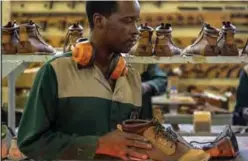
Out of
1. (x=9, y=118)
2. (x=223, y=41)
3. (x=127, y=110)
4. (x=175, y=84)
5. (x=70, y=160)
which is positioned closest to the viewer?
(x=70, y=160)

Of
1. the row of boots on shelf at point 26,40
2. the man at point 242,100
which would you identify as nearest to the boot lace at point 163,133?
the row of boots on shelf at point 26,40

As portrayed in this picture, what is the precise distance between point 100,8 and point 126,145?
55 centimetres

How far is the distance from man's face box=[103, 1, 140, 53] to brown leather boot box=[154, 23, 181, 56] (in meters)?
0.44

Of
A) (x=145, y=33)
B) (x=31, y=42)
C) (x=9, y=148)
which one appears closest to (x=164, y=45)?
(x=145, y=33)

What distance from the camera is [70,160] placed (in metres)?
2.17

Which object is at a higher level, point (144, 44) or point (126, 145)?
point (144, 44)

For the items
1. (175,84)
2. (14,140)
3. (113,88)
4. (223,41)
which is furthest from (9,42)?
(175,84)

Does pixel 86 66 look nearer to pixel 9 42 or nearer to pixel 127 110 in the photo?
pixel 127 110

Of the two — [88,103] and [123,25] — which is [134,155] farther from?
[123,25]

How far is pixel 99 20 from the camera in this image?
7.32 feet

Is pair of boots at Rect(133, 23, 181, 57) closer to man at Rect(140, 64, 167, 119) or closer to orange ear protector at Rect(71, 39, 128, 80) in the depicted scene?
orange ear protector at Rect(71, 39, 128, 80)

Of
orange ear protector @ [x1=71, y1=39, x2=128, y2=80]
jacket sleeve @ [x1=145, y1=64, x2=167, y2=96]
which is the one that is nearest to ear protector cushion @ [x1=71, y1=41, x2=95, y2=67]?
orange ear protector @ [x1=71, y1=39, x2=128, y2=80]

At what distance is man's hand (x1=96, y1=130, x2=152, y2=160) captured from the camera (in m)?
2.08

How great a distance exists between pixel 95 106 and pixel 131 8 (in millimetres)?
403
